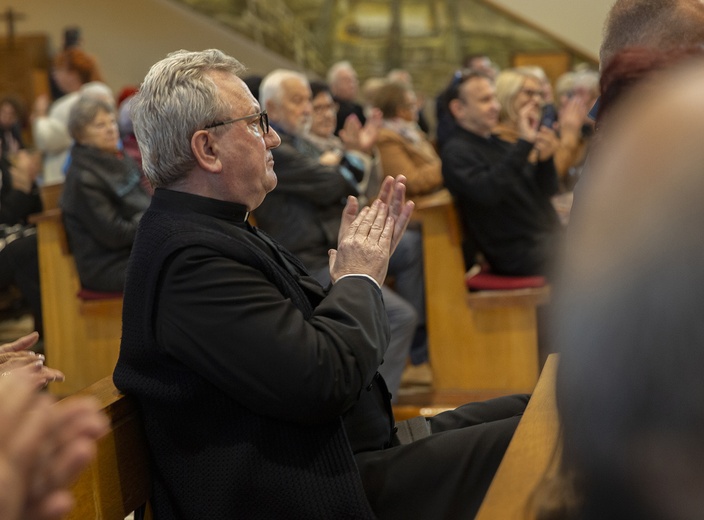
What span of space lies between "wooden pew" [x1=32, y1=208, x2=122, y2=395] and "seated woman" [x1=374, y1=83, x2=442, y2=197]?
166 cm

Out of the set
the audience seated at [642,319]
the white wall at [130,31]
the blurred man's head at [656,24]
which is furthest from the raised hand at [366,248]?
the white wall at [130,31]

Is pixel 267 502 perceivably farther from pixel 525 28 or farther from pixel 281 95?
pixel 525 28

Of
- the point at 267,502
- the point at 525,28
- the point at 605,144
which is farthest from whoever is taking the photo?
the point at 525,28

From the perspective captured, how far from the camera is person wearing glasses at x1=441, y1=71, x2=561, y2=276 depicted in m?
4.19

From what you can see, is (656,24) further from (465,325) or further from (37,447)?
(465,325)

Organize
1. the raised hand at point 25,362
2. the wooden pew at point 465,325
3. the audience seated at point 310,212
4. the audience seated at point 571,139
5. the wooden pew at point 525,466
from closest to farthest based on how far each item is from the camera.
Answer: the wooden pew at point 525,466
the raised hand at point 25,362
the audience seated at point 310,212
the wooden pew at point 465,325
the audience seated at point 571,139

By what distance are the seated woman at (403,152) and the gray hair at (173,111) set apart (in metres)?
3.05

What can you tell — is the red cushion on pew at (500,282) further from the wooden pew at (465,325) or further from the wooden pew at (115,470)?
the wooden pew at (115,470)

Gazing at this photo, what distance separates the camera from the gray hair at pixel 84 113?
4324 millimetres

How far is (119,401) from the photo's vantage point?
1.73 metres

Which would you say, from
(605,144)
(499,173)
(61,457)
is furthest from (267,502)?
(499,173)

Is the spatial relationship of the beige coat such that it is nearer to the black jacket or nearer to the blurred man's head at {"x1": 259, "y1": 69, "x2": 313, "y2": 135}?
the blurred man's head at {"x1": 259, "y1": 69, "x2": 313, "y2": 135}

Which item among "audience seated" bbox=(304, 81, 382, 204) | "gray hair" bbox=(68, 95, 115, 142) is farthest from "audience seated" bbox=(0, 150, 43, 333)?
"audience seated" bbox=(304, 81, 382, 204)

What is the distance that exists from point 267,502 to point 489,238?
2.73 m
